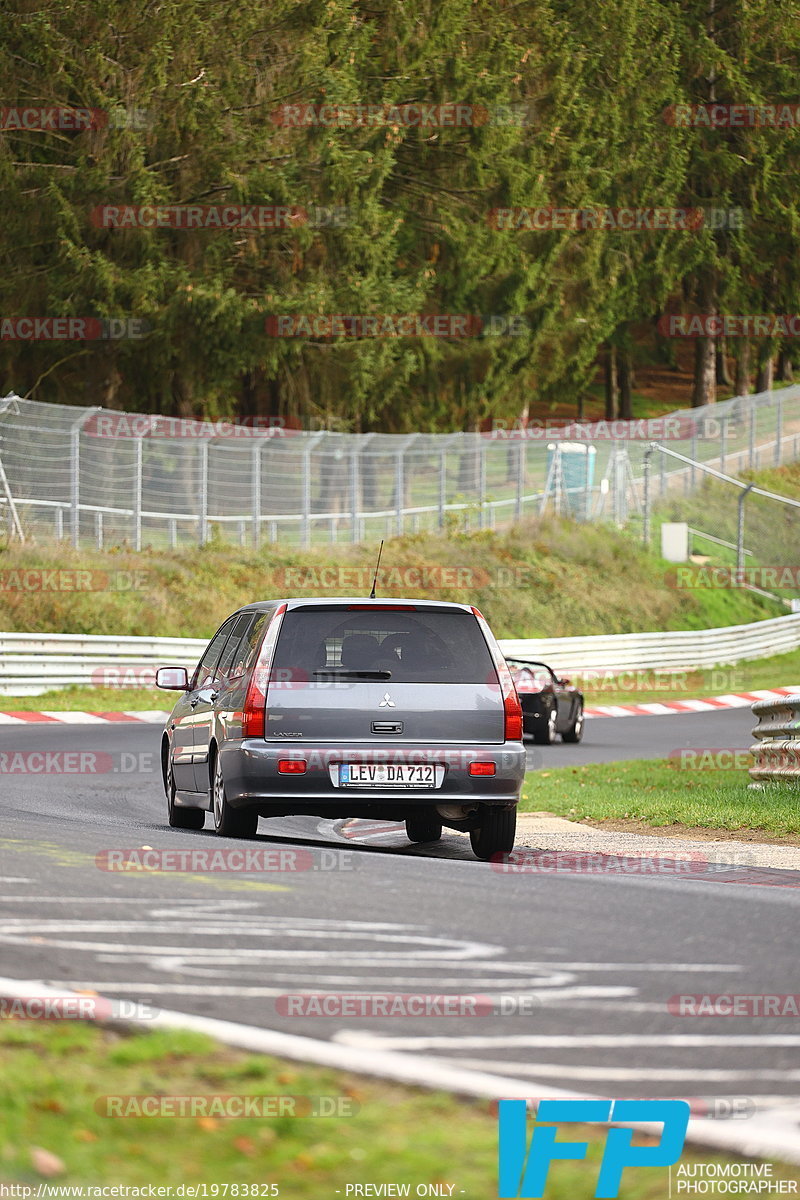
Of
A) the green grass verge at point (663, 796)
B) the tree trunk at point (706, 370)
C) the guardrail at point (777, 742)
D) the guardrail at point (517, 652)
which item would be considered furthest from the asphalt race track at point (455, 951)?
the tree trunk at point (706, 370)

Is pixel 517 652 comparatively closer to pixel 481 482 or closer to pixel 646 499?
pixel 481 482

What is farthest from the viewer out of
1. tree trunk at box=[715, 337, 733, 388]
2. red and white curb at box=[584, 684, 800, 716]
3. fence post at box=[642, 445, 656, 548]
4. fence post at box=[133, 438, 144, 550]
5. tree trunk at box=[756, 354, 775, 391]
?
tree trunk at box=[715, 337, 733, 388]

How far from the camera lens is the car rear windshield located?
37.4 feet

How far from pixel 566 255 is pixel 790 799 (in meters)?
40.1

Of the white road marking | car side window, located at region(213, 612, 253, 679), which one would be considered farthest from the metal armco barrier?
the white road marking

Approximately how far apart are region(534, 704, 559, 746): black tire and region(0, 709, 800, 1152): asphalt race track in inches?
565

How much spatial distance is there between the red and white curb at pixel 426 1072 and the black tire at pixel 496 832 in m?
5.87

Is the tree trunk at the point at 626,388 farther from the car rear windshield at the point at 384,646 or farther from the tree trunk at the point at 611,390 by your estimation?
the car rear windshield at the point at 384,646

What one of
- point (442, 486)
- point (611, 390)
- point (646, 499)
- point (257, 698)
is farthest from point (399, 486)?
point (611, 390)

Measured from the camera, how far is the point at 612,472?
1869 inches

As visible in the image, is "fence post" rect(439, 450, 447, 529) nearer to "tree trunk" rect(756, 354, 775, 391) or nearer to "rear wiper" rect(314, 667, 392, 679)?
"rear wiper" rect(314, 667, 392, 679)

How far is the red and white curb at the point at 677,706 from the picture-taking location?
32.6 m

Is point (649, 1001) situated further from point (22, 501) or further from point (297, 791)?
point (22, 501)

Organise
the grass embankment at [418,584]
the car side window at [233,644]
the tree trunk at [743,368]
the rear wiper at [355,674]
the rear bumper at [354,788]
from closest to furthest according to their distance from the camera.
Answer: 1. the rear bumper at [354,788]
2. the rear wiper at [355,674]
3. the car side window at [233,644]
4. the grass embankment at [418,584]
5. the tree trunk at [743,368]
